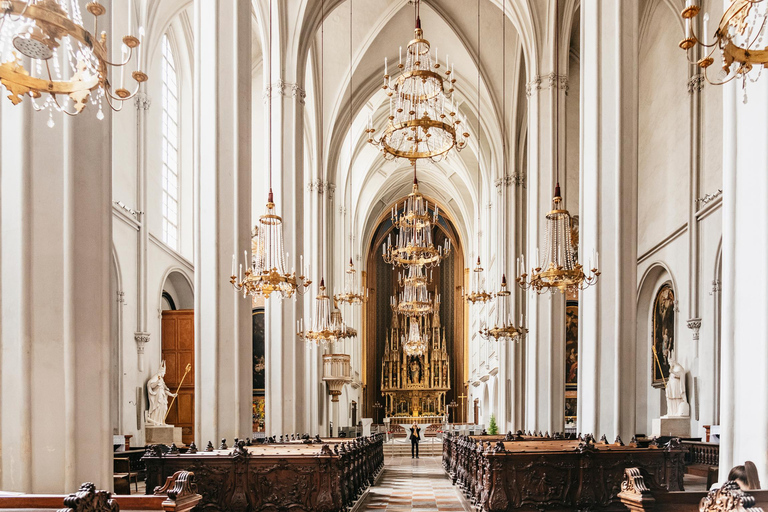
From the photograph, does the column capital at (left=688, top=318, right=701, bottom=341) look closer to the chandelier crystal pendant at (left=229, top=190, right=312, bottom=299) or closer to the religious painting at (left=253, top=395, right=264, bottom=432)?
the chandelier crystal pendant at (left=229, top=190, right=312, bottom=299)

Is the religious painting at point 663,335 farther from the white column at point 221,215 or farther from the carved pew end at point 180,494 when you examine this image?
the carved pew end at point 180,494

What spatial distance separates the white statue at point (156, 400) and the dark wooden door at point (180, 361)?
1.67 m

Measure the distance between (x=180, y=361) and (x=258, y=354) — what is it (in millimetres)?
6307

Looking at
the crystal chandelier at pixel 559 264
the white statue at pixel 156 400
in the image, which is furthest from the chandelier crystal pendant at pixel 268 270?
the white statue at pixel 156 400

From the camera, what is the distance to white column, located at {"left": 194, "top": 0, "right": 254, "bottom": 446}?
1123 cm

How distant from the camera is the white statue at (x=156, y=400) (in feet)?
55.9

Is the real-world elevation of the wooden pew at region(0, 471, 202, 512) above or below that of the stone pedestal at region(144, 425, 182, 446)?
above

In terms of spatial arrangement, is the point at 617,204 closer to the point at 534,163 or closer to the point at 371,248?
the point at 534,163

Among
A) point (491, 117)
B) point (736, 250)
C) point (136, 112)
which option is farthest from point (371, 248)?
point (736, 250)

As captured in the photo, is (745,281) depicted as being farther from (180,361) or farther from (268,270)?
(180,361)

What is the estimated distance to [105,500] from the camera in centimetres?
403

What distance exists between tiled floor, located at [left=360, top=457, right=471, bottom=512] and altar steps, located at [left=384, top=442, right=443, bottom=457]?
693 cm

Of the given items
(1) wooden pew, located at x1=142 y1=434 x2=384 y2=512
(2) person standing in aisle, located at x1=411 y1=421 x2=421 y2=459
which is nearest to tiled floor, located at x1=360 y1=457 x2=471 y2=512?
(1) wooden pew, located at x1=142 y1=434 x2=384 y2=512

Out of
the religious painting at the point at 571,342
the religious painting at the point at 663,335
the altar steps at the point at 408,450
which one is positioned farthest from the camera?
the altar steps at the point at 408,450
